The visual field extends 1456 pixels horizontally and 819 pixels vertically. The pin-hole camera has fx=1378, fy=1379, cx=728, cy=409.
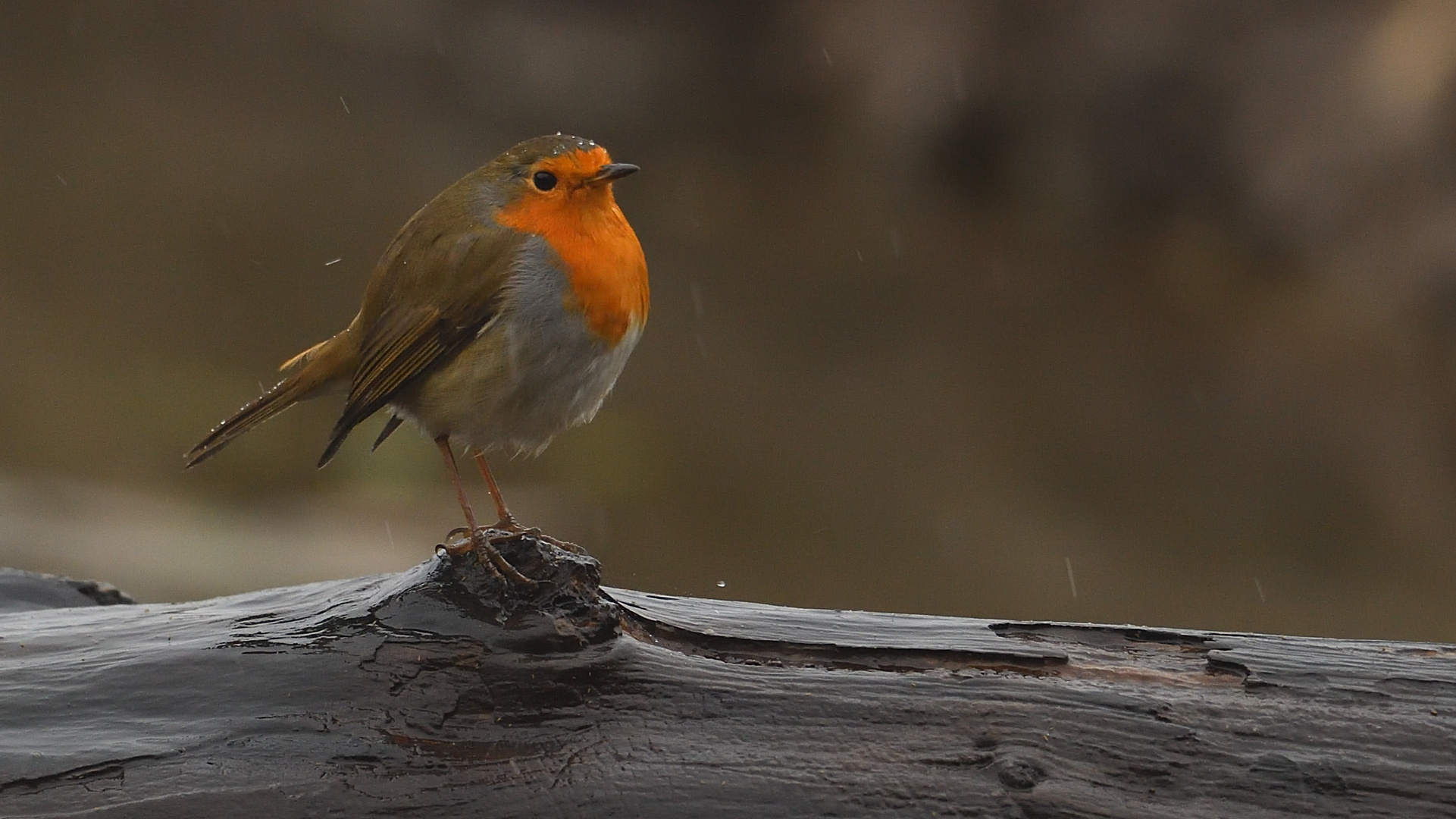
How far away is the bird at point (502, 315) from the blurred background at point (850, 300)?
524 centimetres

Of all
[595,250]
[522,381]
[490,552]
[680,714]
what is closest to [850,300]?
[595,250]

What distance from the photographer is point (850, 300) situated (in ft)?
37.2

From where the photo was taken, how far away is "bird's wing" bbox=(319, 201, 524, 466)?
3.53m

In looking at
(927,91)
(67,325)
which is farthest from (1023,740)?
(67,325)

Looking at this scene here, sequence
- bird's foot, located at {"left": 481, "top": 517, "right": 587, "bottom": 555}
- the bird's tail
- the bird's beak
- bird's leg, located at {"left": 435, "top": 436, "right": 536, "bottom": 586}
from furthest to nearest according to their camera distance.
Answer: the bird's tail < the bird's beak < bird's foot, located at {"left": 481, "top": 517, "right": 587, "bottom": 555} < bird's leg, located at {"left": 435, "top": 436, "right": 536, "bottom": 586}

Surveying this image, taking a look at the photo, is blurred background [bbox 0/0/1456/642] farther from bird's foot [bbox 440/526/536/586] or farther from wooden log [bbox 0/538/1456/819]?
wooden log [bbox 0/538/1456/819]

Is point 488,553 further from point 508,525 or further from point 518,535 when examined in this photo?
point 508,525

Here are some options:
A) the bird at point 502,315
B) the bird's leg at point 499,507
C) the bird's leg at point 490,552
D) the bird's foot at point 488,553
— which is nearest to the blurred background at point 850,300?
the bird's leg at point 499,507

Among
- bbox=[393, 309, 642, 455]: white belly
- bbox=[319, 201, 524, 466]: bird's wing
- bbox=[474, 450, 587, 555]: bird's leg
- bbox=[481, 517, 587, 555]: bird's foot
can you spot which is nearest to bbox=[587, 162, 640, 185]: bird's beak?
bbox=[319, 201, 524, 466]: bird's wing

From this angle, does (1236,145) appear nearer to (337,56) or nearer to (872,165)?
(872,165)

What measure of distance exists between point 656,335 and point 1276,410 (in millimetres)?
4651

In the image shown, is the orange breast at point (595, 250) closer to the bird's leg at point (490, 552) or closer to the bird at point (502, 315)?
the bird at point (502, 315)

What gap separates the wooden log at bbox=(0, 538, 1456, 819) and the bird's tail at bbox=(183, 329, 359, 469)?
0.84 metres

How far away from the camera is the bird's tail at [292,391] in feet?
12.2
